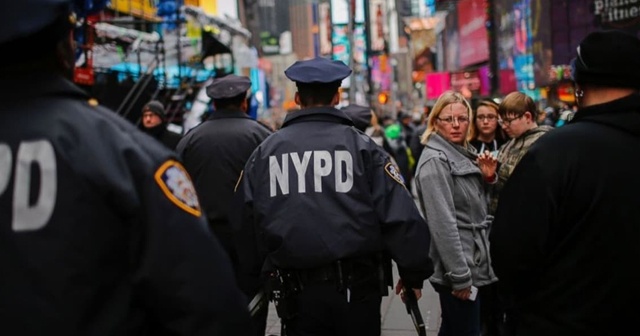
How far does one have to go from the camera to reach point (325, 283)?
4.25m

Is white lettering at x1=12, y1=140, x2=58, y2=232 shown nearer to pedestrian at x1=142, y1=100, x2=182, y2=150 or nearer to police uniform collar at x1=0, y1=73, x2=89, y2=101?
police uniform collar at x1=0, y1=73, x2=89, y2=101

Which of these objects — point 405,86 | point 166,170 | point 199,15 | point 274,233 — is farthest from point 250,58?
point 405,86

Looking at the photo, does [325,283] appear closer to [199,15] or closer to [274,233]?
[274,233]

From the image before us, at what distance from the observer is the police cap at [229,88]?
6.46 metres

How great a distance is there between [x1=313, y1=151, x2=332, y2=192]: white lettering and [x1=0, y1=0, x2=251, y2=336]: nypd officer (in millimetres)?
2090

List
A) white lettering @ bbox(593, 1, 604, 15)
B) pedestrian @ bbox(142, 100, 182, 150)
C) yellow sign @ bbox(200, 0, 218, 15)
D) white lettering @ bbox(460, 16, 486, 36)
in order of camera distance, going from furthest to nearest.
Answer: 1. white lettering @ bbox(460, 16, 486, 36)
2. yellow sign @ bbox(200, 0, 218, 15)
3. white lettering @ bbox(593, 1, 604, 15)
4. pedestrian @ bbox(142, 100, 182, 150)

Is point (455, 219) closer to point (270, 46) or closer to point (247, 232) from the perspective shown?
point (247, 232)

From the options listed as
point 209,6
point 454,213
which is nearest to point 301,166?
point 454,213

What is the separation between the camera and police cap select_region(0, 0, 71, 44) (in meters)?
2.10

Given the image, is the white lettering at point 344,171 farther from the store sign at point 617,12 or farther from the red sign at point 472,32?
the red sign at point 472,32

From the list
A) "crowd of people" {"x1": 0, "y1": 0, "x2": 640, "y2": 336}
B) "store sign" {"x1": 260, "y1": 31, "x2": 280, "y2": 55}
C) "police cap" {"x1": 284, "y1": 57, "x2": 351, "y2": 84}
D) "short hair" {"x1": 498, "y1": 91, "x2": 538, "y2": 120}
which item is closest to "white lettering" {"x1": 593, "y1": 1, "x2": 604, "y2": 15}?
"short hair" {"x1": 498, "y1": 91, "x2": 538, "y2": 120}

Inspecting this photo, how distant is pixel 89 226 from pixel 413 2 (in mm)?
94635

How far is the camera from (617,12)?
17688mm

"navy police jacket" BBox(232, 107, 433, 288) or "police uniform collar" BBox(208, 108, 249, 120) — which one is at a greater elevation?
"police uniform collar" BBox(208, 108, 249, 120)
